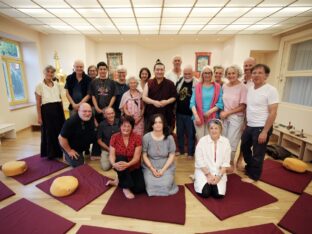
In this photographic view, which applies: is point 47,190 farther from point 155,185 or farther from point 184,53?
point 184,53

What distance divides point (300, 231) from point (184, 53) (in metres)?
6.36

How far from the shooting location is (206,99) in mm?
2469

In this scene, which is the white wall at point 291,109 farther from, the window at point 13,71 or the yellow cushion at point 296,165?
the window at point 13,71

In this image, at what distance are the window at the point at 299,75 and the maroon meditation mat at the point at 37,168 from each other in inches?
221

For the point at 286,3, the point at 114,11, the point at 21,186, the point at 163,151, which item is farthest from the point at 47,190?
the point at 286,3

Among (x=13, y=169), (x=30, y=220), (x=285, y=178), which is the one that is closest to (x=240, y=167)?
(x=285, y=178)

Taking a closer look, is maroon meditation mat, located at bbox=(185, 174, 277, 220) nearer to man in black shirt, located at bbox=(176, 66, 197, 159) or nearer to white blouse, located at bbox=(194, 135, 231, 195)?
white blouse, located at bbox=(194, 135, 231, 195)

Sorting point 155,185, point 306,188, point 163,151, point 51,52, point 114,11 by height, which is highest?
point 114,11

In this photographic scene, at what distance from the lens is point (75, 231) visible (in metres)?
1.56

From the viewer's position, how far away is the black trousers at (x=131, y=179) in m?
1.99

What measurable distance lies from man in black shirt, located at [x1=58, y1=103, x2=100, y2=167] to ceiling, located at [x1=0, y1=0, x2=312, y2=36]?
7.50ft

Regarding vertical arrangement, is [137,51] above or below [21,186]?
above

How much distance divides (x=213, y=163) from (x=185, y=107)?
3.29ft

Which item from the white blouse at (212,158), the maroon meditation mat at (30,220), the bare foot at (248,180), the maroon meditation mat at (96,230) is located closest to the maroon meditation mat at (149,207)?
the maroon meditation mat at (96,230)
